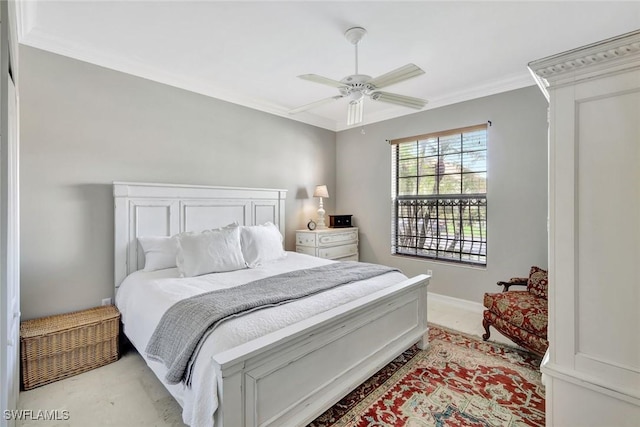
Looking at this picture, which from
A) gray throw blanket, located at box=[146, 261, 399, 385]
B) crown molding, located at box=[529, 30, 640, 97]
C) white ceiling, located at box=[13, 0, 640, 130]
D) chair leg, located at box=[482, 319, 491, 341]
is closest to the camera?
crown molding, located at box=[529, 30, 640, 97]

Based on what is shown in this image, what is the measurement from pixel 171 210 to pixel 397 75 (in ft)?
8.20

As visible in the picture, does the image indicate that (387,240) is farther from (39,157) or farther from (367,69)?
(39,157)

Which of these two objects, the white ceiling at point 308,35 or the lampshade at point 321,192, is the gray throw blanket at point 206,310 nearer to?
the white ceiling at point 308,35

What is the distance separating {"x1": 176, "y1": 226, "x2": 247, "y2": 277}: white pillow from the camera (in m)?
2.52

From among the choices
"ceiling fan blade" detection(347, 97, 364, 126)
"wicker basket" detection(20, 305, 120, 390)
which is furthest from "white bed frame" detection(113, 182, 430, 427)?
"ceiling fan blade" detection(347, 97, 364, 126)

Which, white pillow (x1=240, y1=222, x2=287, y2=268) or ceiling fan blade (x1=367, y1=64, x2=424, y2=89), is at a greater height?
ceiling fan blade (x1=367, y1=64, x2=424, y2=89)

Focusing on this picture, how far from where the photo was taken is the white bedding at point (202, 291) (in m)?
1.37

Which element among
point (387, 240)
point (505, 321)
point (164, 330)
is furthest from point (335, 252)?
point (164, 330)

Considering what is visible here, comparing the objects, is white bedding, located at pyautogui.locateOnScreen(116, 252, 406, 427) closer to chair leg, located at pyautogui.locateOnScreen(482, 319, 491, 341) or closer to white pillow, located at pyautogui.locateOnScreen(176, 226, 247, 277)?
white pillow, located at pyautogui.locateOnScreen(176, 226, 247, 277)

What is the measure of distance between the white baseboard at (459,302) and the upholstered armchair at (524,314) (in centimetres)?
80

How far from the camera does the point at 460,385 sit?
2086 mm

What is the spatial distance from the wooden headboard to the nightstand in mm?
601

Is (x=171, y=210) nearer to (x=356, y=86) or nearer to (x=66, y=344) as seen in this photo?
(x=66, y=344)

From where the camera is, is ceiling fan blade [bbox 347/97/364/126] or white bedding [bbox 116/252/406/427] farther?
ceiling fan blade [bbox 347/97/364/126]
